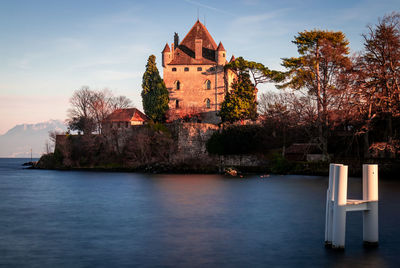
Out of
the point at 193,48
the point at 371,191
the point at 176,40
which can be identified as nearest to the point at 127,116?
the point at 193,48

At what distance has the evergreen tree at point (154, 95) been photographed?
5178 centimetres

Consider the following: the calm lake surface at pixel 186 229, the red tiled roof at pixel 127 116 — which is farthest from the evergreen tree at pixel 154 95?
the calm lake surface at pixel 186 229

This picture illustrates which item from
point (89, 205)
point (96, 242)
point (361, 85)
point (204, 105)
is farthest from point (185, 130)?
point (96, 242)

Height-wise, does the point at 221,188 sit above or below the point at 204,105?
below

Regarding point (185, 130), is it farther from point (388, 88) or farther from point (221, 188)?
point (388, 88)

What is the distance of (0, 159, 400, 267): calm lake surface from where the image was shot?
10.6 meters

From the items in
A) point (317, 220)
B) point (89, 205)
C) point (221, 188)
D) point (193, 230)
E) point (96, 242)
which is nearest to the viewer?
point (96, 242)

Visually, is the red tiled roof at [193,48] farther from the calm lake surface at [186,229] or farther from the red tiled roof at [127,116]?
the calm lake surface at [186,229]

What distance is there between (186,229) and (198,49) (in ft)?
142

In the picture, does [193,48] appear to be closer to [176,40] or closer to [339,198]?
[176,40]

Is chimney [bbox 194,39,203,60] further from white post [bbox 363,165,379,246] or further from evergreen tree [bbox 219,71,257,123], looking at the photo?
white post [bbox 363,165,379,246]

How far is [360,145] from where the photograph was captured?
3856 cm

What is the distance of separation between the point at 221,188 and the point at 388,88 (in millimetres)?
14495

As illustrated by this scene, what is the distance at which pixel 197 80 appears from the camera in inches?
2207
